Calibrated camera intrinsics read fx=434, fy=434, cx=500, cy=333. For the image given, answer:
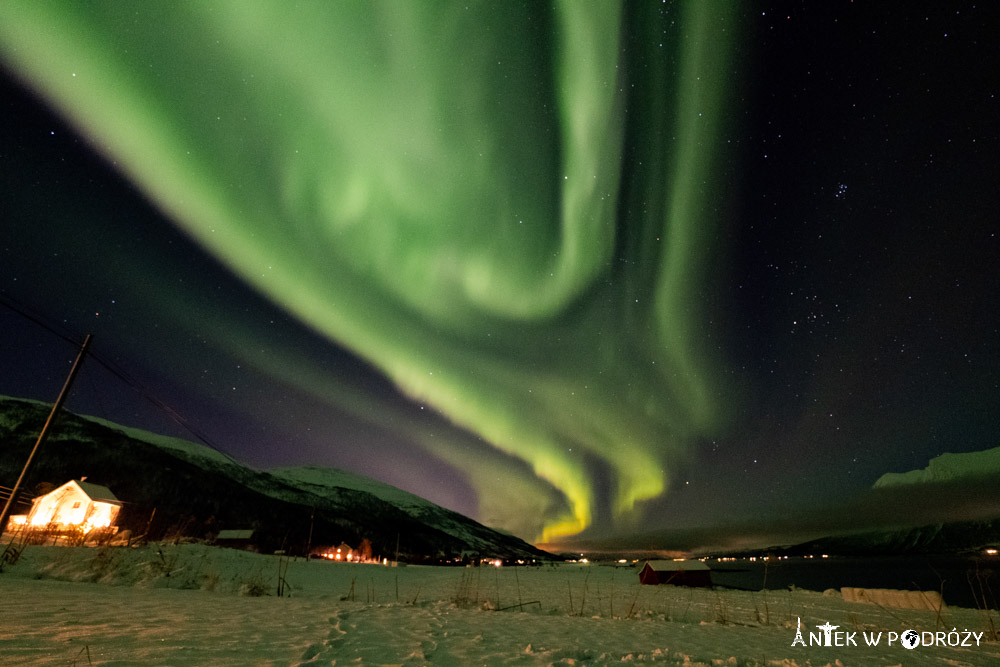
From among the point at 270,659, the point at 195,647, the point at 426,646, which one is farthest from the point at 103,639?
the point at 426,646

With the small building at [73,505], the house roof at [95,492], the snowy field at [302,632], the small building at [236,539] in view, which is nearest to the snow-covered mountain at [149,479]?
the small building at [236,539]

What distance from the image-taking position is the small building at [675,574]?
161ft

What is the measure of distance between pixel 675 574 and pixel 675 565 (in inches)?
63.0

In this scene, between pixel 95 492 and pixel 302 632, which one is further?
pixel 95 492

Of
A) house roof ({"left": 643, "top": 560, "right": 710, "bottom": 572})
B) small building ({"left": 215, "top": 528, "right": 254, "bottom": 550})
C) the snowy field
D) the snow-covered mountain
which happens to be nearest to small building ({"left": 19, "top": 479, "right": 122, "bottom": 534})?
small building ({"left": 215, "top": 528, "right": 254, "bottom": 550})

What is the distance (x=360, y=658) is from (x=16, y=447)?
151m

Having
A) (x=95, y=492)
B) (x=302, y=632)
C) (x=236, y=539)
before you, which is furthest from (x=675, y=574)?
(x=236, y=539)

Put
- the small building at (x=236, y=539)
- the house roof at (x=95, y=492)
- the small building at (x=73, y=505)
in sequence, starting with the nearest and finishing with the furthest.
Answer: the small building at (x=73, y=505)
the house roof at (x=95, y=492)
the small building at (x=236, y=539)

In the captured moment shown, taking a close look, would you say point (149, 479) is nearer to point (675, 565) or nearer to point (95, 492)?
point (95, 492)

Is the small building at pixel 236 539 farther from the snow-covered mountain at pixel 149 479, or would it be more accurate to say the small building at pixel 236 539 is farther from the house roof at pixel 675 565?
the house roof at pixel 675 565

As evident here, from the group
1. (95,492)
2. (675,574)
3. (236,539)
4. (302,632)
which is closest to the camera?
(302,632)

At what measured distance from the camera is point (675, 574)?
Result: 160ft

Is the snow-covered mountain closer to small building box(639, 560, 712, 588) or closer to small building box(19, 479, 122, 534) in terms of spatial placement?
small building box(19, 479, 122, 534)

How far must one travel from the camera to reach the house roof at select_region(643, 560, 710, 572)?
49131 mm
